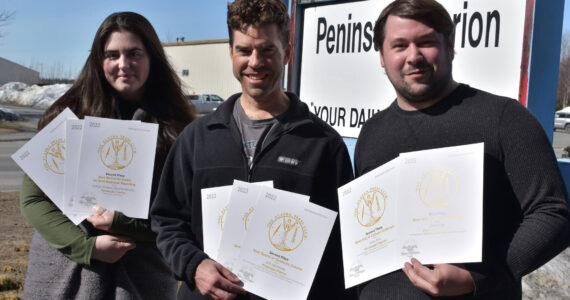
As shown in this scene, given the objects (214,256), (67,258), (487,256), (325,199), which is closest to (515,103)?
(487,256)

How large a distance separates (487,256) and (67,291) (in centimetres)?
178

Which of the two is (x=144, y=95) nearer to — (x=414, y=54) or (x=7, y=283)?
(x=414, y=54)

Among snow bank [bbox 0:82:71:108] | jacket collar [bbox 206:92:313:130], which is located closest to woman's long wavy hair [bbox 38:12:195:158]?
jacket collar [bbox 206:92:313:130]

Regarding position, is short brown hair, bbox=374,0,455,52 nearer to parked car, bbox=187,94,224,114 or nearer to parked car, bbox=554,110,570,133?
parked car, bbox=187,94,224,114

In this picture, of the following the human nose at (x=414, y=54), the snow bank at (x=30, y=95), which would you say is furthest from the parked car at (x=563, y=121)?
the human nose at (x=414, y=54)

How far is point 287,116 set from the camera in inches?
82.8

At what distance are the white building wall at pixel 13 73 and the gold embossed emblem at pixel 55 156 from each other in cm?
7825

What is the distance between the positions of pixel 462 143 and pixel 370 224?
399 mm

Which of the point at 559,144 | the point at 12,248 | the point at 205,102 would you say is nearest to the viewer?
the point at 12,248

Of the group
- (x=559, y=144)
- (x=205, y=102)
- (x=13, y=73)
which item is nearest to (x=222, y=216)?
(x=559, y=144)

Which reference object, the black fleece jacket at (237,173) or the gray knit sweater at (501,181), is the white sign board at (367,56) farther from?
the black fleece jacket at (237,173)

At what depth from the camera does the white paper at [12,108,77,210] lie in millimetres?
2383

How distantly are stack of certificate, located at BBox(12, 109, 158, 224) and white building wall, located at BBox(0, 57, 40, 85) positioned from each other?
78.3 meters

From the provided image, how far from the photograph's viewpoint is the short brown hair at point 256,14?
2053 mm
